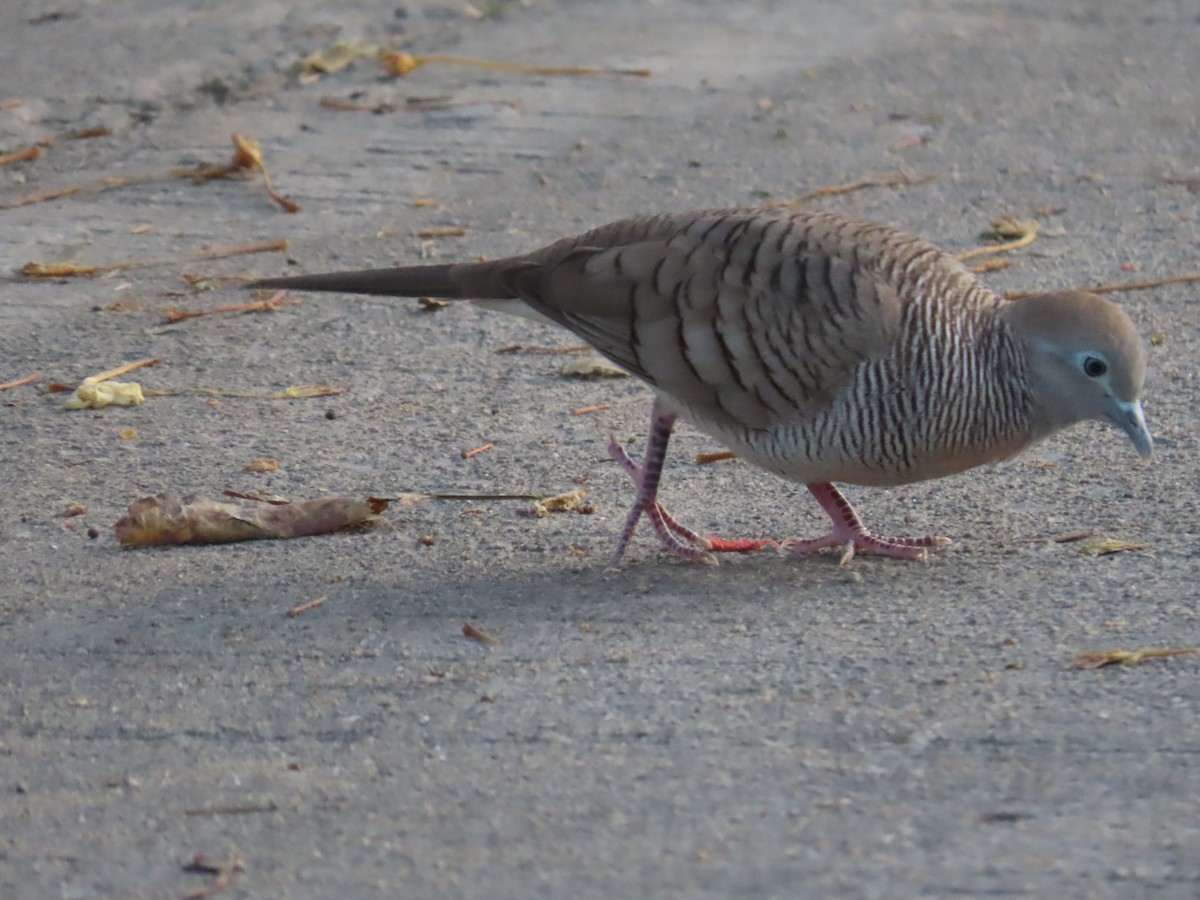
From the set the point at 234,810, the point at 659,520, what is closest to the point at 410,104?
the point at 659,520

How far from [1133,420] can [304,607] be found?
2.07 m

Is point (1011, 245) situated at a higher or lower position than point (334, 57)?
lower

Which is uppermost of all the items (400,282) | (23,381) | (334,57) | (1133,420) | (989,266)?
(400,282)

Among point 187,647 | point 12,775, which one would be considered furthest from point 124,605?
point 12,775

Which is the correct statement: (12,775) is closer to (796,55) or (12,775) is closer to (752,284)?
(752,284)

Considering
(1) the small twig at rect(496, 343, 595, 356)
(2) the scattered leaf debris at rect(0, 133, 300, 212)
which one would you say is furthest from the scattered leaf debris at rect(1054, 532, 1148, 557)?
(2) the scattered leaf debris at rect(0, 133, 300, 212)

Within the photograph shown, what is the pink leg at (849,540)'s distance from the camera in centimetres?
450

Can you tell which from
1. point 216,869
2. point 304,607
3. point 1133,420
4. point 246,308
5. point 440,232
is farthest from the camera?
point 440,232

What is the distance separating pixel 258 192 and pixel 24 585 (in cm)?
361

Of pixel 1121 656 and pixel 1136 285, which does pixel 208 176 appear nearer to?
pixel 1136 285

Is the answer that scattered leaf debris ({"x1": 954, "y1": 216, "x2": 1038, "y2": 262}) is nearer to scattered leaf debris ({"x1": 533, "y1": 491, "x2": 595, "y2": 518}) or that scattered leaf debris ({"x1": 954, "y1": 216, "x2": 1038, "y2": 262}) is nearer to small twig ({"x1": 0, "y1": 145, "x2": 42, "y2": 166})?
scattered leaf debris ({"x1": 533, "y1": 491, "x2": 595, "y2": 518})

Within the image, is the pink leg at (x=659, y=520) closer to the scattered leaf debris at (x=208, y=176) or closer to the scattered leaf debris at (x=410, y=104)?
the scattered leaf debris at (x=208, y=176)

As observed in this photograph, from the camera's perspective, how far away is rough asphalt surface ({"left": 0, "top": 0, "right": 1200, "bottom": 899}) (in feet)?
10.3

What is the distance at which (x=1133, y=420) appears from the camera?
14.0 feet
